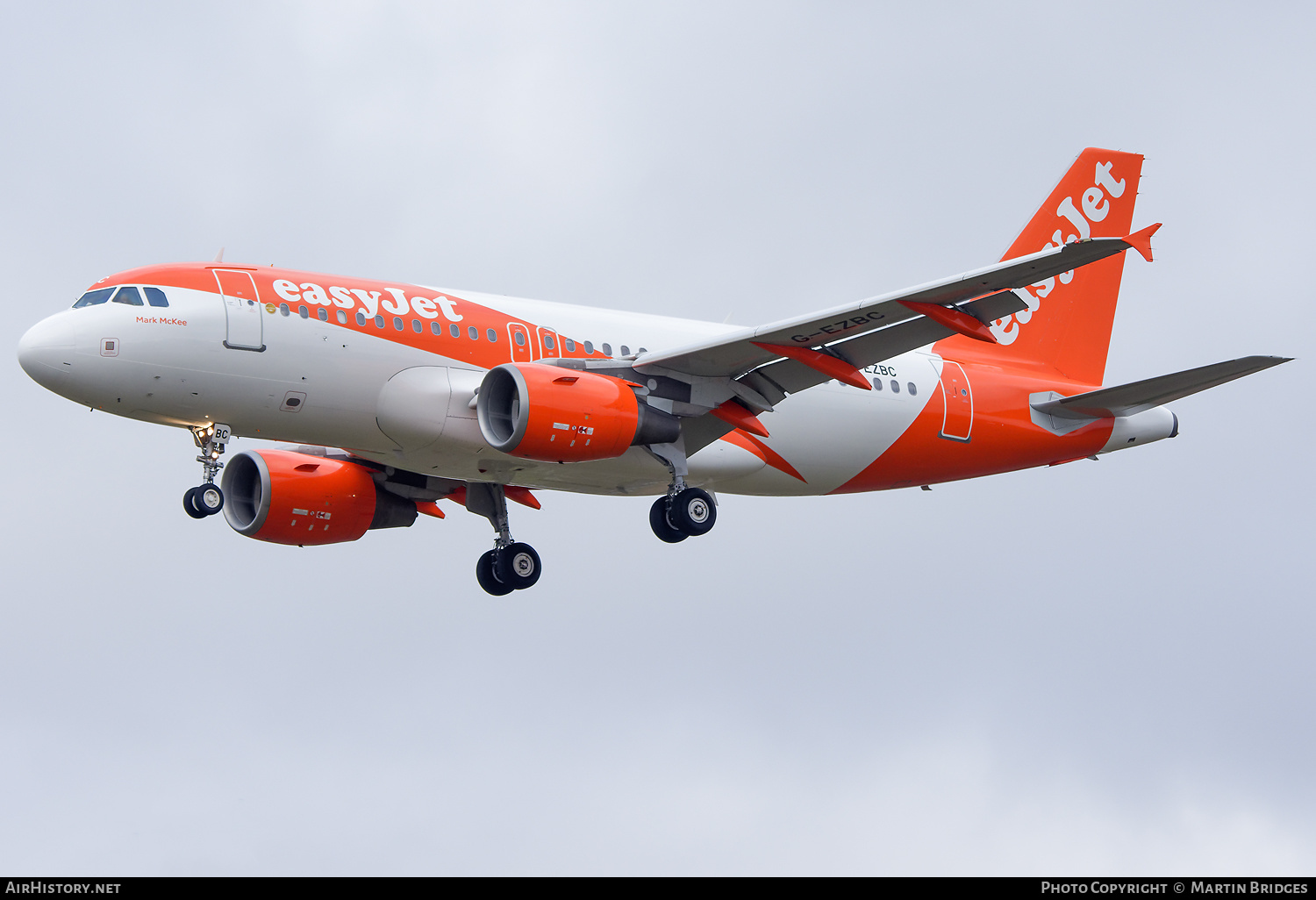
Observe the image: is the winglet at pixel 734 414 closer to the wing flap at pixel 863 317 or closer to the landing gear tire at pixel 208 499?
the wing flap at pixel 863 317

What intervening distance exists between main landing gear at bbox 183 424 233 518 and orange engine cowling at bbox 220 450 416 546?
15.5ft

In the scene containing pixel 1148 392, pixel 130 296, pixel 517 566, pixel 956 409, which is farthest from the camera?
pixel 517 566

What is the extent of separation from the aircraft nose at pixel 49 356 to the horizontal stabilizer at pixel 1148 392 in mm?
20312

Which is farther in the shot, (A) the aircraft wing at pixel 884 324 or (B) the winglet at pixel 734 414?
(B) the winglet at pixel 734 414

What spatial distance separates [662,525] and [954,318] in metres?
7.52

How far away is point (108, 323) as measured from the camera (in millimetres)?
29891

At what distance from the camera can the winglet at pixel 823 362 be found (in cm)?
3212

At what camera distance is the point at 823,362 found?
32.3 metres

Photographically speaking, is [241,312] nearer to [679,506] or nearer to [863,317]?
[679,506]

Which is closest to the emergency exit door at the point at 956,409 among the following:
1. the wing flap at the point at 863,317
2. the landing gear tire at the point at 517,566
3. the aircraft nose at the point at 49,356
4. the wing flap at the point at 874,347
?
the wing flap at the point at 874,347

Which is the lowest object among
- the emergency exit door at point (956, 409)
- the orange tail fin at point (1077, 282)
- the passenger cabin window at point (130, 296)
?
the passenger cabin window at point (130, 296)

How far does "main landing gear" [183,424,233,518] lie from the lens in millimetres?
30094

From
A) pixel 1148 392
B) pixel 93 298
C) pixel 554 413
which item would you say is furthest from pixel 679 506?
pixel 93 298
